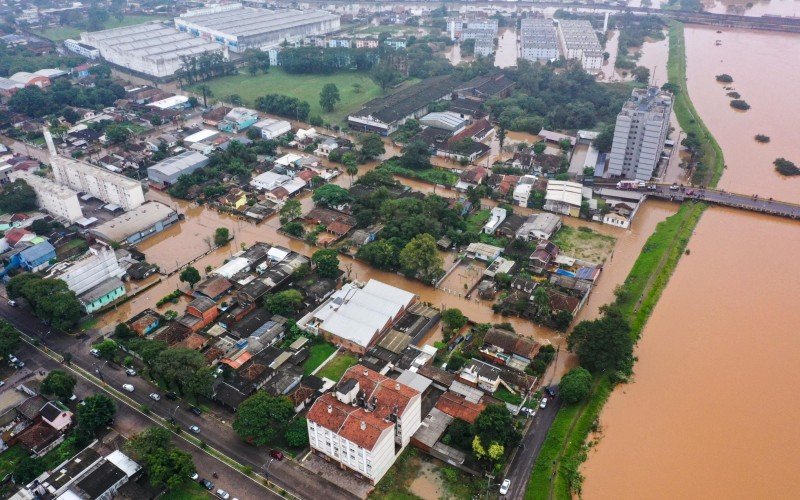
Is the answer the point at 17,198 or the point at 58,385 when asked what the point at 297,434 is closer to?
the point at 58,385

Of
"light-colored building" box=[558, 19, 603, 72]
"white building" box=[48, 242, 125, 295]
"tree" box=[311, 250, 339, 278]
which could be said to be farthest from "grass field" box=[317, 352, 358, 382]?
A: "light-colored building" box=[558, 19, 603, 72]

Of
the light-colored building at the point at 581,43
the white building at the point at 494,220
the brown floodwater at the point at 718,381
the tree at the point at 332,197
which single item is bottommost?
the brown floodwater at the point at 718,381

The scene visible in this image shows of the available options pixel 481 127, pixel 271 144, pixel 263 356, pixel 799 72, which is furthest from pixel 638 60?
pixel 263 356

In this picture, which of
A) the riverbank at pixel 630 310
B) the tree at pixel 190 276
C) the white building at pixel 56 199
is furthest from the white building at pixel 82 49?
the riverbank at pixel 630 310

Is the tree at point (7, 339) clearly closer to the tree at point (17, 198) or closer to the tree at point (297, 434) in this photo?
the tree at point (297, 434)

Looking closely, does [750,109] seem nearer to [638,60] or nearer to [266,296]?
[638,60]
